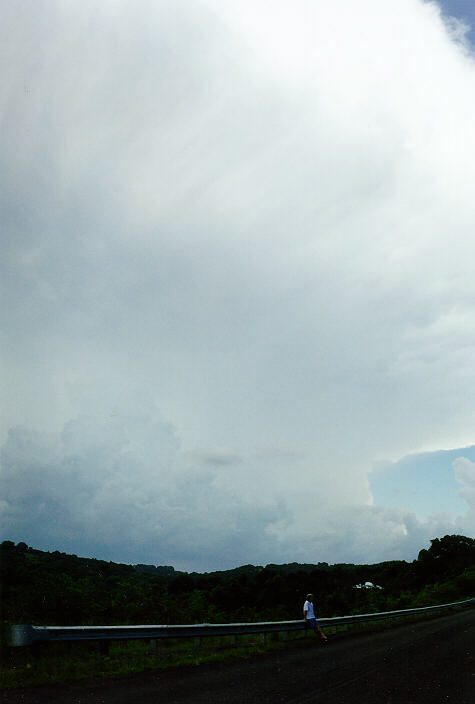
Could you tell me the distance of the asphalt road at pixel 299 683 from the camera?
810 cm

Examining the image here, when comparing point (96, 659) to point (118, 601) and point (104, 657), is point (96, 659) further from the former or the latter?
point (118, 601)

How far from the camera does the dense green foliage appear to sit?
15039mm

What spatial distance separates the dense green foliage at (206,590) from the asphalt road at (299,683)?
4.52m

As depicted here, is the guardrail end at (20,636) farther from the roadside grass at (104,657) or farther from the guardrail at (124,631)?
the roadside grass at (104,657)

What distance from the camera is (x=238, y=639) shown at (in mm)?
17781

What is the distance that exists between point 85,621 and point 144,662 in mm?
3559

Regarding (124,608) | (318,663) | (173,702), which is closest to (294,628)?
(124,608)

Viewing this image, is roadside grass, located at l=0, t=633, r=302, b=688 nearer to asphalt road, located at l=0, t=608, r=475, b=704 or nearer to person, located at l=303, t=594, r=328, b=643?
asphalt road, located at l=0, t=608, r=475, b=704

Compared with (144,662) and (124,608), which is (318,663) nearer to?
(144,662)

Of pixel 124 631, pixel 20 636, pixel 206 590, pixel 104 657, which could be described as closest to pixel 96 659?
pixel 104 657

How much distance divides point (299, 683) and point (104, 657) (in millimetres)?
4347

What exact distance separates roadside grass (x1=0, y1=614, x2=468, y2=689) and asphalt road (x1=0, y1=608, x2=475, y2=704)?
58cm

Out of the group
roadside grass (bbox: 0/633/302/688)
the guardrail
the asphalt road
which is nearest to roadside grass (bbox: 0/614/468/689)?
roadside grass (bbox: 0/633/302/688)

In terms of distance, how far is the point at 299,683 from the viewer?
31.8ft
